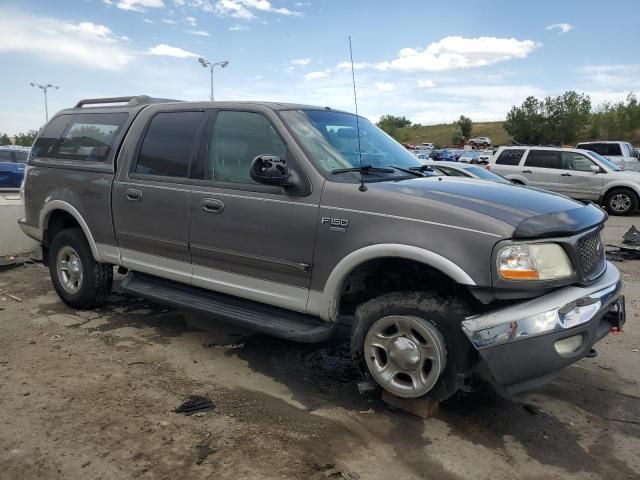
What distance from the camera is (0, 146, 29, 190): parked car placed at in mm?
15602

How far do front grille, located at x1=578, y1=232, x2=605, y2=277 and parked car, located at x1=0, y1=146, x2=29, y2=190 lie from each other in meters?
15.9

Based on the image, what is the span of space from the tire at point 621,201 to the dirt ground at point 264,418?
36.2 ft

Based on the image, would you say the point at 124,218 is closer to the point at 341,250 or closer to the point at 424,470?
the point at 341,250

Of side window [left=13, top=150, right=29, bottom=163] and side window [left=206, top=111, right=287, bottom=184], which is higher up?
side window [left=206, top=111, right=287, bottom=184]

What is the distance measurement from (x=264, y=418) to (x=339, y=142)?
1970mm

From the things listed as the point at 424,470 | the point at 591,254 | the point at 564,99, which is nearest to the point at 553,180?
the point at 591,254

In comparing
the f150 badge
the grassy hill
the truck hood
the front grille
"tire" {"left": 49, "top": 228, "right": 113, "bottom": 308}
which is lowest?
"tire" {"left": 49, "top": 228, "right": 113, "bottom": 308}

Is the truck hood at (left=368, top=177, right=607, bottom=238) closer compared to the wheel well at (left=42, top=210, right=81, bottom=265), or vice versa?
the truck hood at (left=368, top=177, right=607, bottom=238)

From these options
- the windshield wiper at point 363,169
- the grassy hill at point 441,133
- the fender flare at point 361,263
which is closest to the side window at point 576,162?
the windshield wiper at point 363,169

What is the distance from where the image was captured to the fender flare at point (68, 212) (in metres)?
5.00

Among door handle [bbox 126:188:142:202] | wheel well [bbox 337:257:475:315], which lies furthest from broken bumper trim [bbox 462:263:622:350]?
door handle [bbox 126:188:142:202]

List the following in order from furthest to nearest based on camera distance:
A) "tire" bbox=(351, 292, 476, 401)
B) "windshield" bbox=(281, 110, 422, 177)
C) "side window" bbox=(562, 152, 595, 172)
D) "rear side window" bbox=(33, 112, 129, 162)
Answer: "side window" bbox=(562, 152, 595, 172)
"rear side window" bbox=(33, 112, 129, 162)
"windshield" bbox=(281, 110, 422, 177)
"tire" bbox=(351, 292, 476, 401)

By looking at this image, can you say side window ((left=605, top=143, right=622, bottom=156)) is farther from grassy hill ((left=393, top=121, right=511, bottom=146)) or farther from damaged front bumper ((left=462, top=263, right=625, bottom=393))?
grassy hill ((left=393, top=121, right=511, bottom=146))

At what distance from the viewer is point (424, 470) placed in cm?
285
